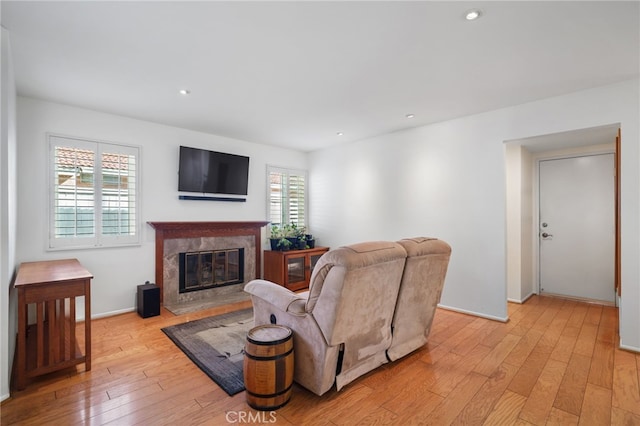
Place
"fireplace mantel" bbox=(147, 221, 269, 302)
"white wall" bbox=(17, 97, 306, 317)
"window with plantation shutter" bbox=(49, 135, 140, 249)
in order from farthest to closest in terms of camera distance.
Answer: "fireplace mantel" bbox=(147, 221, 269, 302), "window with plantation shutter" bbox=(49, 135, 140, 249), "white wall" bbox=(17, 97, 306, 317)

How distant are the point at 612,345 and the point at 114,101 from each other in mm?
5847

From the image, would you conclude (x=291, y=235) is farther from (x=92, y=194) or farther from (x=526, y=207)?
(x=526, y=207)

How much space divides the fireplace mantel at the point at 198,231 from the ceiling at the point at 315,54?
1545mm

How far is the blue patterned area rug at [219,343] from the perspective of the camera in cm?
240

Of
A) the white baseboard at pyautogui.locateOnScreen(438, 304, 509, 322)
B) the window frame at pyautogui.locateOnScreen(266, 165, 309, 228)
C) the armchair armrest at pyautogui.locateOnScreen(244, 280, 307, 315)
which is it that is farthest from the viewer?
the window frame at pyautogui.locateOnScreen(266, 165, 309, 228)

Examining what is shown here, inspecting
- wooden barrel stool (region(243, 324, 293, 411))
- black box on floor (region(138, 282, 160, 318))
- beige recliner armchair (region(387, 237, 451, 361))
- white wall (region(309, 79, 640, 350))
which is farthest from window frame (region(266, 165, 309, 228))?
wooden barrel stool (region(243, 324, 293, 411))

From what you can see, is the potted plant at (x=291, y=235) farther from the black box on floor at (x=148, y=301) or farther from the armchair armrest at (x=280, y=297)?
the armchair armrest at (x=280, y=297)

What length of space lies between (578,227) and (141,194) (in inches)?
250

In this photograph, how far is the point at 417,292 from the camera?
2613 mm

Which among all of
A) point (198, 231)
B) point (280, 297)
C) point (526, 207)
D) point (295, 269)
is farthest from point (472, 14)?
point (295, 269)

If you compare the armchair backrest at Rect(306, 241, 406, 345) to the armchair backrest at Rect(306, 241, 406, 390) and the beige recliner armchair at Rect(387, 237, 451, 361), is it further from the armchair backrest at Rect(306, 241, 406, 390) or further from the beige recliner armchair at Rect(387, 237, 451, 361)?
the beige recliner armchair at Rect(387, 237, 451, 361)

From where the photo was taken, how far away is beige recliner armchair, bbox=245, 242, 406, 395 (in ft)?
6.50

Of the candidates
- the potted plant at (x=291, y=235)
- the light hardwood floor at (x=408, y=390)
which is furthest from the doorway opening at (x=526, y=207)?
the potted plant at (x=291, y=235)

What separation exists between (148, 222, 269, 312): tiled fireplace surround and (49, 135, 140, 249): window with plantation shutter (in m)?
0.41
